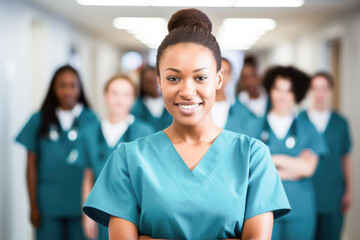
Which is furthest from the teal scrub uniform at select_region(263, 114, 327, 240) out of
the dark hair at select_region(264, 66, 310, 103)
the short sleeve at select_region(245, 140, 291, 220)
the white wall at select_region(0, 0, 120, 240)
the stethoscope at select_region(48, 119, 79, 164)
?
the white wall at select_region(0, 0, 120, 240)

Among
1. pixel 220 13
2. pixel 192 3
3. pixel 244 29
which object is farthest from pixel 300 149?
pixel 244 29

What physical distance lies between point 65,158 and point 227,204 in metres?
2.01

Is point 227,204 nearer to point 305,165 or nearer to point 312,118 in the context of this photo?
point 305,165

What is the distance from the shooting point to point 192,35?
50.3 inches

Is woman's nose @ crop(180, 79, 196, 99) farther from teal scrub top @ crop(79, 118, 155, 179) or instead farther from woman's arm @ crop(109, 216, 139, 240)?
teal scrub top @ crop(79, 118, 155, 179)

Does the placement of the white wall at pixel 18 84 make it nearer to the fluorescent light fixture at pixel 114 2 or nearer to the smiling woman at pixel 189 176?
the fluorescent light fixture at pixel 114 2

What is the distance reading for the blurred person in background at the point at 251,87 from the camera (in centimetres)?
435

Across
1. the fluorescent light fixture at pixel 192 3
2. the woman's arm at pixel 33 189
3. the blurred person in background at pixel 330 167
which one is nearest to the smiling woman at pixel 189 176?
the woman's arm at pixel 33 189

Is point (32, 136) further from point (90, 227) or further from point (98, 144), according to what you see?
point (90, 227)

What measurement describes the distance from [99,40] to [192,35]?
283 inches

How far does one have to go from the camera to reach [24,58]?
4.32 m

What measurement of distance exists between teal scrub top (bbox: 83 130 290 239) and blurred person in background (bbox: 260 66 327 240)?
1.23m

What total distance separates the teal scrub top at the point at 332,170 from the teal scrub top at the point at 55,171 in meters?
1.80

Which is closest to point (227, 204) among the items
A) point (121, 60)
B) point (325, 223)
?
point (325, 223)
